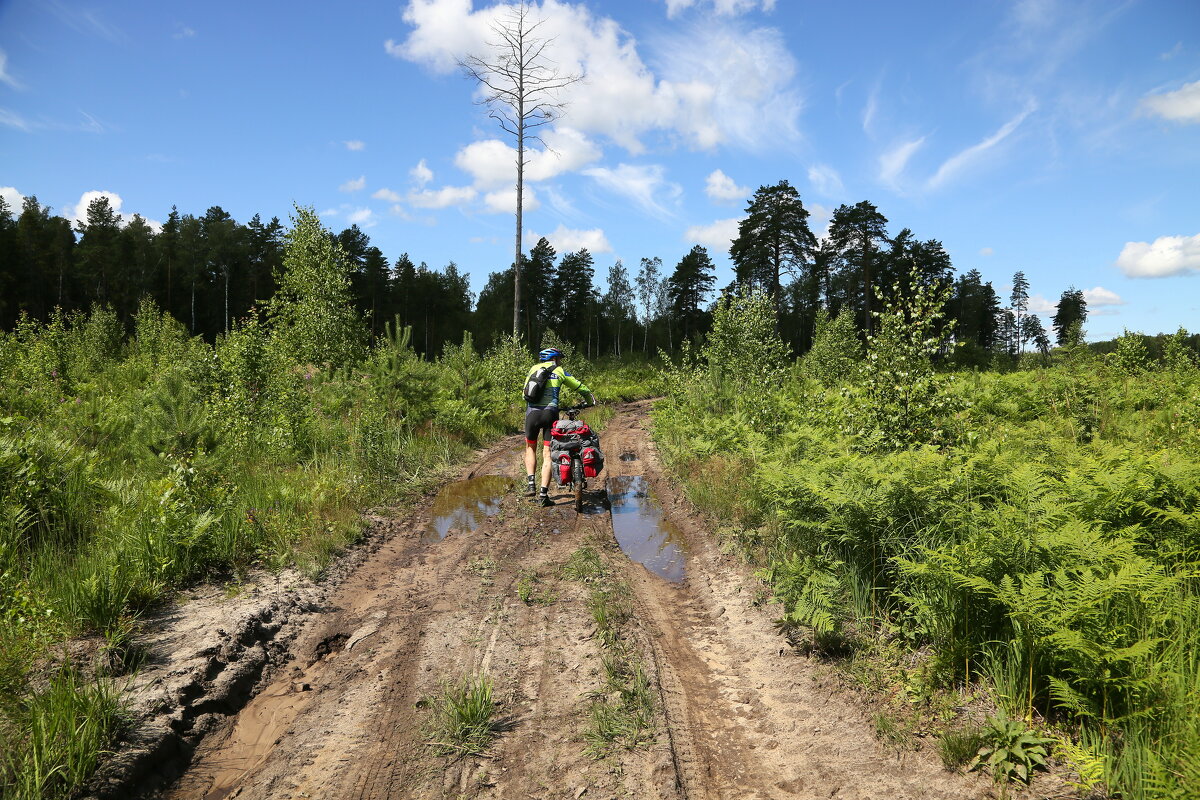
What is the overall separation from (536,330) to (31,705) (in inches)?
2378

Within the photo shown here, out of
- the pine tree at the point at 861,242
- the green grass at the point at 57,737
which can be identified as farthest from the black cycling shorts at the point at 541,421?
the pine tree at the point at 861,242

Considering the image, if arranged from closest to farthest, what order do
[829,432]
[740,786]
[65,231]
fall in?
[740,786] < [829,432] < [65,231]

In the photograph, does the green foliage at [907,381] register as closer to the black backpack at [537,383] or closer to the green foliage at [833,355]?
the black backpack at [537,383]

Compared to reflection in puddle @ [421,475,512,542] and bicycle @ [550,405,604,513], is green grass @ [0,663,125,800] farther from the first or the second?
bicycle @ [550,405,604,513]

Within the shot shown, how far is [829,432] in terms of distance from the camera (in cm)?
723

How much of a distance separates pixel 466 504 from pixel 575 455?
6.05ft

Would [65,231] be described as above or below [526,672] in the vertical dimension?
above

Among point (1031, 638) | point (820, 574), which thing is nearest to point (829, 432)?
point (820, 574)

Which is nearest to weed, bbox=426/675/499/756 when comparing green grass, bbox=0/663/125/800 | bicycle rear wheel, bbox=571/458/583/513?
green grass, bbox=0/663/125/800

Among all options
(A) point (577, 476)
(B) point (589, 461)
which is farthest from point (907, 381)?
(A) point (577, 476)

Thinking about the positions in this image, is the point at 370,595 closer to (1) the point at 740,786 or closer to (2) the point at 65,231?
(1) the point at 740,786

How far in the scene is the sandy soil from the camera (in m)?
3.10

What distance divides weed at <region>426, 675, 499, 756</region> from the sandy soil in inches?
2.8

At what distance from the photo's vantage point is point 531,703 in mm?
3771
